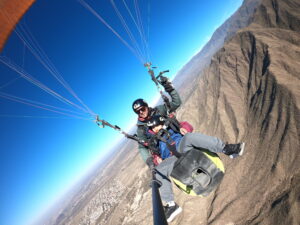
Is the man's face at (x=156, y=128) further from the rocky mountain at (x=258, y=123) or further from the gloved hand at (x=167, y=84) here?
the rocky mountain at (x=258, y=123)

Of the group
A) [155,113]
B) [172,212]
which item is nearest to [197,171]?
[172,212]

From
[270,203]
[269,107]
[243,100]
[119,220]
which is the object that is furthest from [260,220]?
[119,220]

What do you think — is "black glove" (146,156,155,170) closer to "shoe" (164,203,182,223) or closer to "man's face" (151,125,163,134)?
"man's face" (151,125,163,134)

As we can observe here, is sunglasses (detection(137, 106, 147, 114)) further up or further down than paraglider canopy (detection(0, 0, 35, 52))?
further down

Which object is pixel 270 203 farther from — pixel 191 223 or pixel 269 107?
pixel 269 107

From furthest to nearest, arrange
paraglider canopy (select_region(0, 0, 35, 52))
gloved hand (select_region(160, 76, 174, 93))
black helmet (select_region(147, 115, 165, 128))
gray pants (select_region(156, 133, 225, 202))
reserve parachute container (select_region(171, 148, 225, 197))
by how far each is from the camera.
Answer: paraglider canopy (select_region(0, 0, 35, 52)), gloved hand (select_region(160, 76, 174, 93)), black helmet (select_region(147, 115, 165, 128)), gray pants (select_region(156, 133, 225, 202)), reserve parachute container (select_region(171, 148, 225, 197))

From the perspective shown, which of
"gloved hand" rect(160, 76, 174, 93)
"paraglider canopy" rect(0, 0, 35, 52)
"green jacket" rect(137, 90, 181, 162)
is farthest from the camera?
"paraglider canopy" rect(0, 0, 35, 52)

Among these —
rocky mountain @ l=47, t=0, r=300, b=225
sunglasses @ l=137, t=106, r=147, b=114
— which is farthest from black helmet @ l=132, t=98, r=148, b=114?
rocky mountain @ l=47, t=0, r=300, b=225

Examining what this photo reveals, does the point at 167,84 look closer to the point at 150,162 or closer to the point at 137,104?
the point at 137,104
